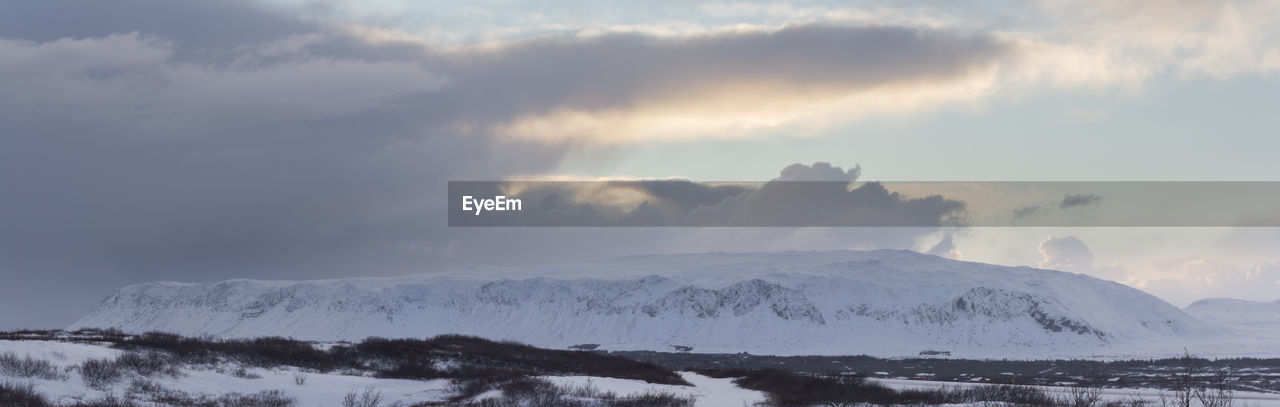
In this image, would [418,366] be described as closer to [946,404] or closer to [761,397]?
[761,397]

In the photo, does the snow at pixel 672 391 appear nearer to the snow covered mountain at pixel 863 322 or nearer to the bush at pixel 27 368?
the bush at pixel 27 368

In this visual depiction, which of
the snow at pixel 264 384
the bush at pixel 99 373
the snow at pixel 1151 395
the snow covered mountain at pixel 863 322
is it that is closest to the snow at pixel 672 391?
the snow at pixel 264 384

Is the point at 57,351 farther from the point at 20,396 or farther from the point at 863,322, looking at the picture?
the point at 863,322

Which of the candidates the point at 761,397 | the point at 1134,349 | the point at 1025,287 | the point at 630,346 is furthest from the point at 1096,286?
the point at 761,397

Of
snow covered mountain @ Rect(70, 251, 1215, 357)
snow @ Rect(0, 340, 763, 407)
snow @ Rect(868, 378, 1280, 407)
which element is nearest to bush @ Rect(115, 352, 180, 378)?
snow @ Rect(0, 340, 763, 407)

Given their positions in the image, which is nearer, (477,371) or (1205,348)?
(477,371)

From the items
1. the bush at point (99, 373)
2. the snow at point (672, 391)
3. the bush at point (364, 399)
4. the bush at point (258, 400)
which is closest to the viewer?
the bush at point (258, 400)

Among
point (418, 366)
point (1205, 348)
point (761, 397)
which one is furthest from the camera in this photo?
point (1205, 348)
